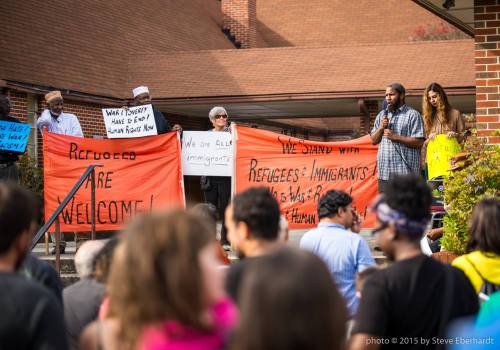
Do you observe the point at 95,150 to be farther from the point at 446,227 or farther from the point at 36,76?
the point at 36,76

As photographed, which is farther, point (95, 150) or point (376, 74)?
point (376, 74)

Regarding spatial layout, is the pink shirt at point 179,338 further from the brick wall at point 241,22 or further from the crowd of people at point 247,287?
the brick wall at point 241,22

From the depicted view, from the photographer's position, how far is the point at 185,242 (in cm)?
249

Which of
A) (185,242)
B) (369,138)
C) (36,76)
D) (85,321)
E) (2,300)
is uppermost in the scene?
(36,76)

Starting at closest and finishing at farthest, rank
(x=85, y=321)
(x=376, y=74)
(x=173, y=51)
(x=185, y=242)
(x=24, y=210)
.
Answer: (x=185, y=242) → (x=24, y=210) → (x=85, y=321) → (x=376, y=74) → (x=173, y=51)

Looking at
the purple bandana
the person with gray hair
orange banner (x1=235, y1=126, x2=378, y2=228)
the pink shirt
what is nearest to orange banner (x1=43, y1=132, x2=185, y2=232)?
orange banner (x1=235, y1=126, x2=378, y2=228)

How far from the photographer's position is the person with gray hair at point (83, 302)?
455cm

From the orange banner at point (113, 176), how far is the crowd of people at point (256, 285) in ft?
15.9

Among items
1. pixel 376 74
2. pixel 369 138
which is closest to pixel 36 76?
pixel 376 74

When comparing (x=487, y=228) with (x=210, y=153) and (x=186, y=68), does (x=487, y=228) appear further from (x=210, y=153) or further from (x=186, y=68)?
(x=186, y=68)

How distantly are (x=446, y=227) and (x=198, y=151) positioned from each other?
3710mm

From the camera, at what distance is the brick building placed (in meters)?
20.1

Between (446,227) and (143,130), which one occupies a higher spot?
(143,130)

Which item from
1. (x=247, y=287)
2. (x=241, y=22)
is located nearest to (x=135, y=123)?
(x=247, y=287)
